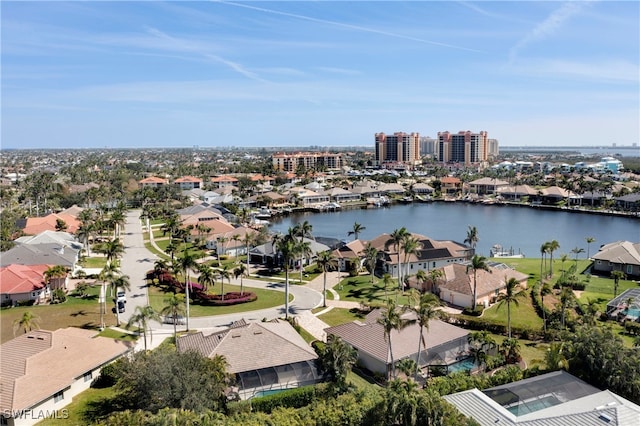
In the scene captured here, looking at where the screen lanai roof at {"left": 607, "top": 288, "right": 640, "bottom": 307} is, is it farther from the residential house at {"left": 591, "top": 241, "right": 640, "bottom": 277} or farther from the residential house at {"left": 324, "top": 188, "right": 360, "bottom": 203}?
the residential house at {"left": 324, "top": 188, "right": 360, "bottom": 203}

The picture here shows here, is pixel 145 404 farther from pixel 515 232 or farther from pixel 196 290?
pixel 515 232

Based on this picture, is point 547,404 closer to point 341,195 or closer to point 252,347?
point 252,347

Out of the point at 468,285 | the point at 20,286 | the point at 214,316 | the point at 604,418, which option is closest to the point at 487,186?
the point at 468,285

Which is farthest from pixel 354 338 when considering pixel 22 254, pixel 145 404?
pixel 22 254

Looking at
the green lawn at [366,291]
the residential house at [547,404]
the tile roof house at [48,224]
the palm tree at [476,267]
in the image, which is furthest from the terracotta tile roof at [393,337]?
the tile roof house at [48,224]

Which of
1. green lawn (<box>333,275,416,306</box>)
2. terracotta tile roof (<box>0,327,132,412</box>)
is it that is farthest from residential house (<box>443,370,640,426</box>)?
terracotta tile roof (<box>0,327,132,412</box>)

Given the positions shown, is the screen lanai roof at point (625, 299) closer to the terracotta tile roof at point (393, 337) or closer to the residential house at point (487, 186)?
the terracotta tile roof at point (393, 337)
